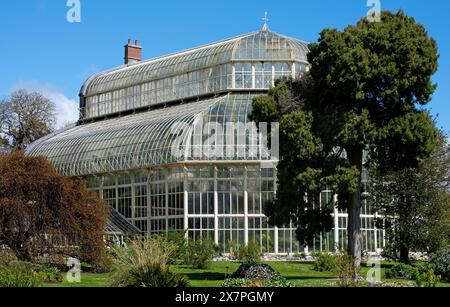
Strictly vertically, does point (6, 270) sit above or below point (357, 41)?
below

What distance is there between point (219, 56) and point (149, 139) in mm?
8288

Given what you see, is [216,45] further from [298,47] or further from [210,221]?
[210,221]

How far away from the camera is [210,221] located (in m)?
49.6

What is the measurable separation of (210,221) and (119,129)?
1210 centimetres

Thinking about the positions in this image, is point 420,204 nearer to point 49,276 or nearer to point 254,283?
point 254,283

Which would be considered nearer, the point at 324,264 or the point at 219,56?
the point at 324,264

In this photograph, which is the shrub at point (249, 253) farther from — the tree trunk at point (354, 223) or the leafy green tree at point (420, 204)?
the tree trunk at point (354, 223)

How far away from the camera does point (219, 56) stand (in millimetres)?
55812

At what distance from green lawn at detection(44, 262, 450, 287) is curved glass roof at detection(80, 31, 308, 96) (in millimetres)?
16860

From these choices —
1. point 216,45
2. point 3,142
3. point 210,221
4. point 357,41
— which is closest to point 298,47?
point 216,45

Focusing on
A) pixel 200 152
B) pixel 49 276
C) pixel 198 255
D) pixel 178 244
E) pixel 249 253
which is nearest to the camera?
pixel 49 276

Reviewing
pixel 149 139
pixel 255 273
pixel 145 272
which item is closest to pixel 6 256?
pixel 145 272

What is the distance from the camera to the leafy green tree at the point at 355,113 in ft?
100.0

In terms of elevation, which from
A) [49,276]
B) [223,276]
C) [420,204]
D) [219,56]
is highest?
[219,56]
